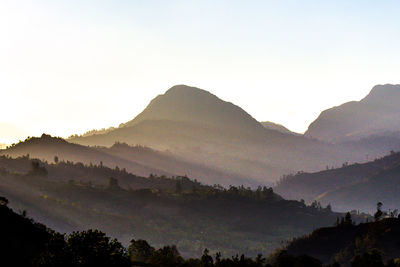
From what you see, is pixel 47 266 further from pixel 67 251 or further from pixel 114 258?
pixel 114 258

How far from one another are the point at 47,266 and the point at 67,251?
6669 millimetres

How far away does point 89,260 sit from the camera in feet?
509

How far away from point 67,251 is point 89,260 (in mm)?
6232

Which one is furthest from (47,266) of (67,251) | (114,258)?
(114,258)

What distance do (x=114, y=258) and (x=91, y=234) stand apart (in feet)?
27.5

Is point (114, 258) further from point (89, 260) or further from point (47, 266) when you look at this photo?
point (47, 266)

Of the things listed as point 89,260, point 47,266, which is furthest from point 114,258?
point 47,266

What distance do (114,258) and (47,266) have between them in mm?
16763

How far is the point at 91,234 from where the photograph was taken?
158000 millimetres

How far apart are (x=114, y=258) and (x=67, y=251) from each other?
11789mm

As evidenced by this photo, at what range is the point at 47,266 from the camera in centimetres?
15762

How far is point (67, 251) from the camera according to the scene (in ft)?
513
